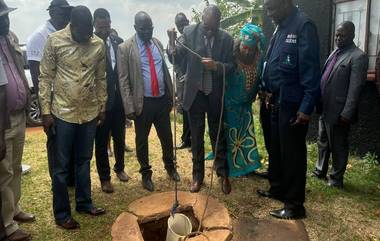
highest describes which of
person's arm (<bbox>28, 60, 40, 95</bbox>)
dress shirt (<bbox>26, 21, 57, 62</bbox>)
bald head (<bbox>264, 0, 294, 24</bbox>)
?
bald head (<bbox>264, 0, 294, 24</bbox>)

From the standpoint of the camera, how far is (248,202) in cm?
411

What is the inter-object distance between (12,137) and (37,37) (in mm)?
1199

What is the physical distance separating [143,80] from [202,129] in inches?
36.0

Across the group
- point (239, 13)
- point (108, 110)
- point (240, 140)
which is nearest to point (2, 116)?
point (108, 110)

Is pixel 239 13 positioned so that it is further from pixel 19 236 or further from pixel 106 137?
pixel 19 236

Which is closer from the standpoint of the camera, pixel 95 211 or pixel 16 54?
pixel 16 54

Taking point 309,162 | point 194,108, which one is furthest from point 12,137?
point 309,162

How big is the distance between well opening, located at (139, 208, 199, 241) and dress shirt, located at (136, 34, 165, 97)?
1.54 meters

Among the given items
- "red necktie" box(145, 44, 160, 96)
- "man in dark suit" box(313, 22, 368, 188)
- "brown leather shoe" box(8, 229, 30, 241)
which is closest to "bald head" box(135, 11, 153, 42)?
"red necktie" box(145, 44, 160, 96)

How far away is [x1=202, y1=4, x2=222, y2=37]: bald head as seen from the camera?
3.93 meters

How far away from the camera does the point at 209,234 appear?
2.94 metres

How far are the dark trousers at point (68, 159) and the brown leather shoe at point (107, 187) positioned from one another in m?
0.59

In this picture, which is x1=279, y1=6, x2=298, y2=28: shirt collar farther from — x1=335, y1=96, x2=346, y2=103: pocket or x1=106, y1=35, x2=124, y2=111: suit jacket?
x1=106, y1=35, x2=124, y2=111: suit jacket

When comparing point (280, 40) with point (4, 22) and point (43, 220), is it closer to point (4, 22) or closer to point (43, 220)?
point (4, 22)
